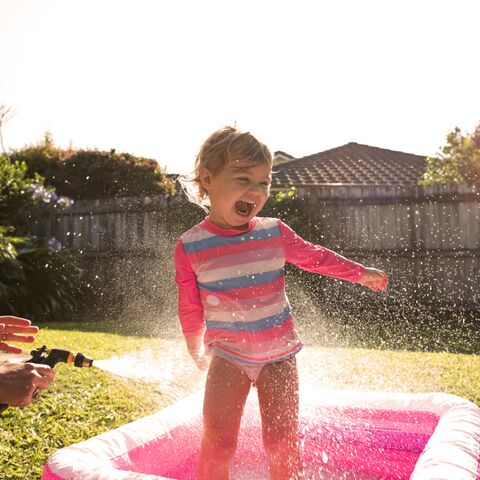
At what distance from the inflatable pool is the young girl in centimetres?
37

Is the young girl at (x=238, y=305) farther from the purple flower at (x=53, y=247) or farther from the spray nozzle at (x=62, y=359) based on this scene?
the purple flower at (x=53, y=247)

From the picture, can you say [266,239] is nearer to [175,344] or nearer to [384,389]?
[384,389]

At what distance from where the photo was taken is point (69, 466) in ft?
6.03

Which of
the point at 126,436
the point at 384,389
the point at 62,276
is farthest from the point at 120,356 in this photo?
the point at 62,276

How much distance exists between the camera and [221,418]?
1.95 metres

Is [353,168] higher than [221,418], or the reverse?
[353,168]

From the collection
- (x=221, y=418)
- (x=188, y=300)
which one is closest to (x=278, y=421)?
(x=221, y=418)

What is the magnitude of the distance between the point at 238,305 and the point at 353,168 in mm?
11842

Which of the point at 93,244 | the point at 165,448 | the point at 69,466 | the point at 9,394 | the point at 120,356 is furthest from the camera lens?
the point at 93,244

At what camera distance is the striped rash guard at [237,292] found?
2041 mm

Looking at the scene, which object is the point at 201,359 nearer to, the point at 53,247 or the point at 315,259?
the point at 315,259

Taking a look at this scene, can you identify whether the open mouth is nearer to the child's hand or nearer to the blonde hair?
the blonde hair

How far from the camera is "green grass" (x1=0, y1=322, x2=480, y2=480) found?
272 centimetres

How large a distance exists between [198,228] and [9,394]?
88 centimetres
